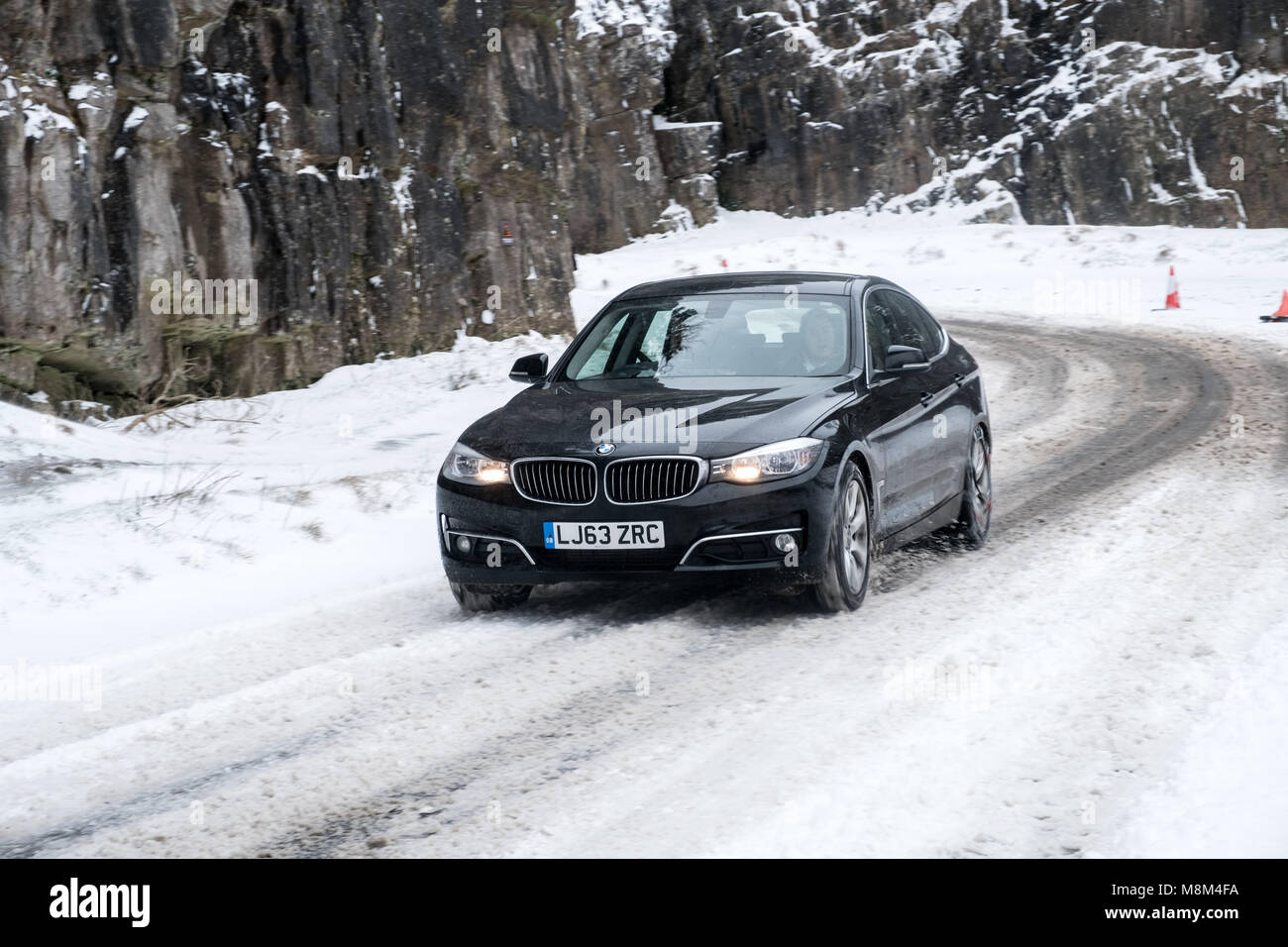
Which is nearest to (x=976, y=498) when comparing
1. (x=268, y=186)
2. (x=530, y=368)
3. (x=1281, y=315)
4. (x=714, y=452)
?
(x=714, y=452)

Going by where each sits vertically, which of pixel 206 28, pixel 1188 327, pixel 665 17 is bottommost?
pixel 1188 327

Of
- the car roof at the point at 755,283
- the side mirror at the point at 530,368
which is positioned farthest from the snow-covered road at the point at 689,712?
the car roof at the point at 755,283

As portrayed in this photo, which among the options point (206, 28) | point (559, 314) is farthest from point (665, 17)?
point (206, 28)

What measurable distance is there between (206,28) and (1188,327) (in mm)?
14083

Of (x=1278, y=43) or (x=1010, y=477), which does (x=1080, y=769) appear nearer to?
(x=1010, y=477)

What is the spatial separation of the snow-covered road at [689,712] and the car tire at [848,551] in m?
0.11

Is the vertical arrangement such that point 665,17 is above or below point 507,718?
above

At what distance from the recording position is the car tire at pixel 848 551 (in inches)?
262

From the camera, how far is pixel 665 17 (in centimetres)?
5469

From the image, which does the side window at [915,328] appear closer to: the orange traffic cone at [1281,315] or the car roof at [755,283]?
the car roof at [755,283]

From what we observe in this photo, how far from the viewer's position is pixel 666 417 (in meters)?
6.86

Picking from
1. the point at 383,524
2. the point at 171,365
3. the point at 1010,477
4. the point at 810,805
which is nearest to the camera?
the point at 810,805

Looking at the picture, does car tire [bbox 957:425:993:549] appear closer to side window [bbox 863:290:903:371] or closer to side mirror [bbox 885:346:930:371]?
side window [bbox 863:290:903:371]

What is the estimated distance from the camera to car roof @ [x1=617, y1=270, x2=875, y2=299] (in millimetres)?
8031
